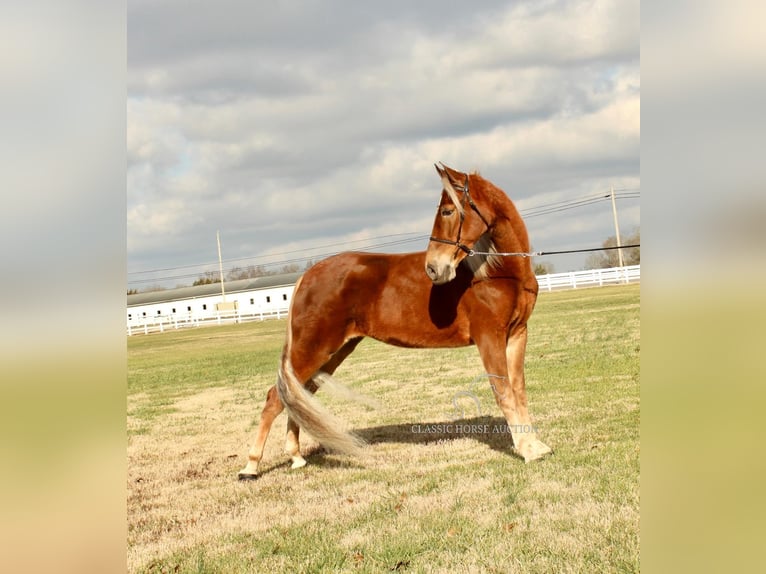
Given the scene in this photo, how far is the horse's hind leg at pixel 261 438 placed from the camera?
5.78 meters

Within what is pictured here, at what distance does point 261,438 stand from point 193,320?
29.9 m

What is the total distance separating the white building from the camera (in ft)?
108

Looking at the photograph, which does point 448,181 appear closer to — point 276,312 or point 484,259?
point 484,259

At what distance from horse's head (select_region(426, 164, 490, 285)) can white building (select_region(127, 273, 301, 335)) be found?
26969 millimetres

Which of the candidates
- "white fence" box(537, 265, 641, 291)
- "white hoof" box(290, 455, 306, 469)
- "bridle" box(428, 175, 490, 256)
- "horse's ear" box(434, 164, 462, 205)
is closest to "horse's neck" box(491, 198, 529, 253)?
"bridle" box(428, 175, 490, 256)

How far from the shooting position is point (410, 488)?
5.11 meters

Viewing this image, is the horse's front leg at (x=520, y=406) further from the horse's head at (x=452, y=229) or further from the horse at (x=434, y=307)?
the horse's head at (x=452, y=229)

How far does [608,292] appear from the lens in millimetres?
23859

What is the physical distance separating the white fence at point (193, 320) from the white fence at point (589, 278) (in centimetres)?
1251
